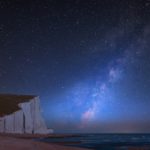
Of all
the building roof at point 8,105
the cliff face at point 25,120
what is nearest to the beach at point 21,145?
the cliff face at point 25,120

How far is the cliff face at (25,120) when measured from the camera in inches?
3659

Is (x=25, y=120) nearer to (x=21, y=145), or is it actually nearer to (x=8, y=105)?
(x=8, y=105)

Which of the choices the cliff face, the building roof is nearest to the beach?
the cliff face

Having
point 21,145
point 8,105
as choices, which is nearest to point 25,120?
point 8,105

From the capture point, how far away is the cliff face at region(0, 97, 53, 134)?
92944mm

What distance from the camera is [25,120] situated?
101m

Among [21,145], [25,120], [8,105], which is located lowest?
[21,145]

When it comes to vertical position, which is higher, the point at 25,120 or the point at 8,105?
the point at 8,105

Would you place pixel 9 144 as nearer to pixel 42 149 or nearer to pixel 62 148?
pixel 42 149

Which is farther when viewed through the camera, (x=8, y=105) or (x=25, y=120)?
(x=8, y=105)

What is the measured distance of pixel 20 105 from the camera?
10188 cm

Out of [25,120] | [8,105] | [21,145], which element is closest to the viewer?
[21,145]

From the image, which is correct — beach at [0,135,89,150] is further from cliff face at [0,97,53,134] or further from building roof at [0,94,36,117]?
building roof at [0,94,36,117]

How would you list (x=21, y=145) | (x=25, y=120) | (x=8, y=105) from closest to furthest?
(x=21, y=145) < (x=25, y=120) < (x=8, y=105)
